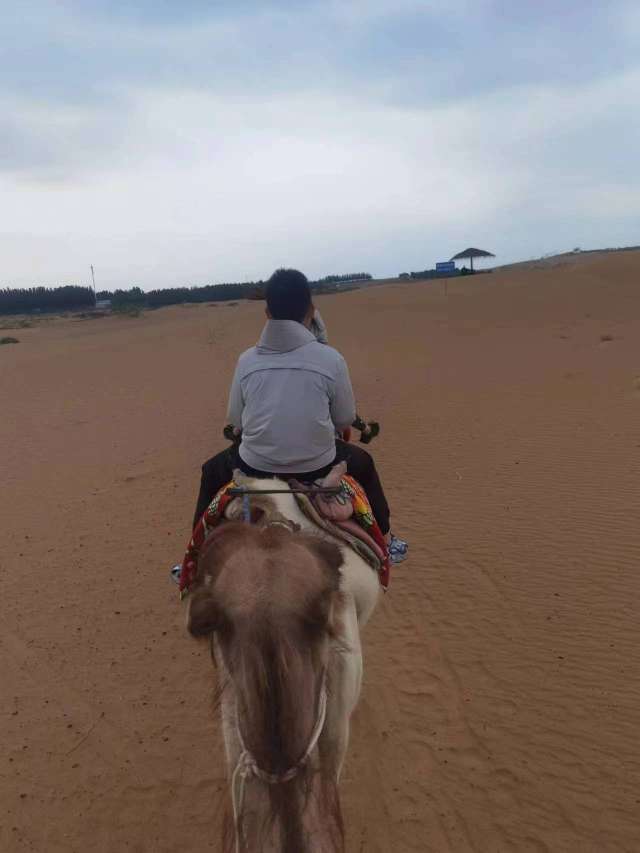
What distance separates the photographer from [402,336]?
73.2 ft

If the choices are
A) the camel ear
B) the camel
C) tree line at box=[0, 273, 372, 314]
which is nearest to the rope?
the camel

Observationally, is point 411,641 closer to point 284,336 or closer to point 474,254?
point 284,336

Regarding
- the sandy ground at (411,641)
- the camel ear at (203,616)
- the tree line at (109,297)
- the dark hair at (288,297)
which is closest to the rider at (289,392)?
the dark hair at (288,297)

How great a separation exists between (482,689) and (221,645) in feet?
10.6

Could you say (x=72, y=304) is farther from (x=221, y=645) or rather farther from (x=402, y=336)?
(x=221, y=645)

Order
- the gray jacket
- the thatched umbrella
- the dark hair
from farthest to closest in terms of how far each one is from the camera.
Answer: the thatched umbrella < the dark hair < the gray jacket

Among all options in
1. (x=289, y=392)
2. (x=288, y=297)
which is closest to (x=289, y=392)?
(x=289, y=392)

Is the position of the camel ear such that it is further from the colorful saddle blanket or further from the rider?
the rider

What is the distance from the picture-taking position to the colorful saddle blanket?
2.94m

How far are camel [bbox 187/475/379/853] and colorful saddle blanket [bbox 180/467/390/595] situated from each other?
2.67 feet

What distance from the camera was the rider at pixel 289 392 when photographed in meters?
3.06

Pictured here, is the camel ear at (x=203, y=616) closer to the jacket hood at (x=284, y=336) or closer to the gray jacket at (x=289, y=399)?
the gray jacket at (x=289, y=399)

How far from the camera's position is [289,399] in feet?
10.00

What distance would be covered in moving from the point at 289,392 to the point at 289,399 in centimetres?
4
